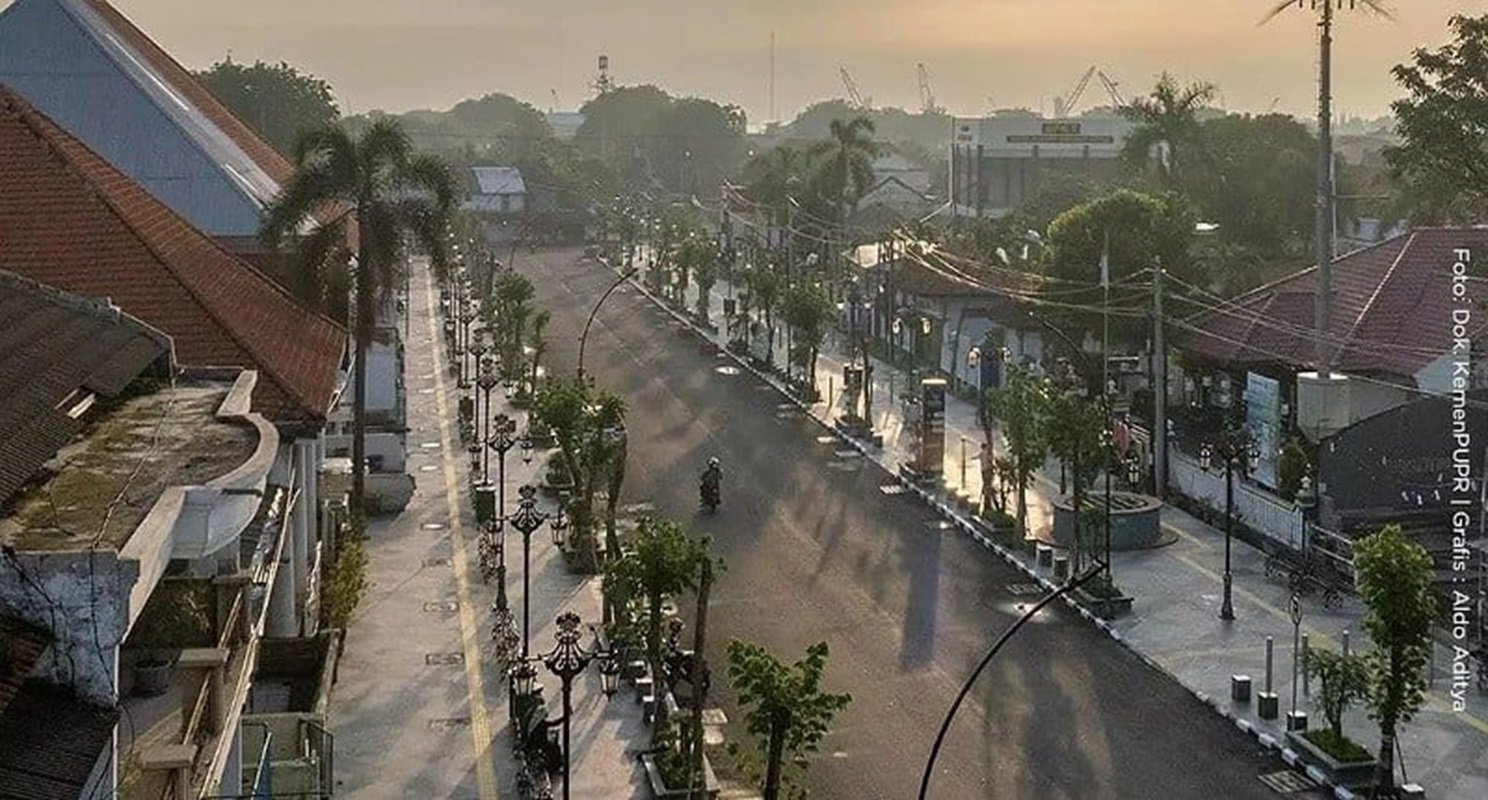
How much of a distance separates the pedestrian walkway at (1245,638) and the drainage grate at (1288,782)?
1074mm

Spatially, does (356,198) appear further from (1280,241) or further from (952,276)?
(1280,241)

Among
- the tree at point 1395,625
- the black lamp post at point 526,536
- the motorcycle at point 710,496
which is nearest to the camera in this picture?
the tree at point 1395,625

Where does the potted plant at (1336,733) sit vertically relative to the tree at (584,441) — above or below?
below

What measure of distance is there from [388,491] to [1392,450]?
23486mm

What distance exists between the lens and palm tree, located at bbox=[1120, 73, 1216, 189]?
81.4 meters

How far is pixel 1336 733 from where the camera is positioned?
25531mm

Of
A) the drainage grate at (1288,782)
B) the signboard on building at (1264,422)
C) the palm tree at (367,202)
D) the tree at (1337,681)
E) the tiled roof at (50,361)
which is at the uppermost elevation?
the palm tree at (367,202)

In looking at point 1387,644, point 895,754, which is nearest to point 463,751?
point 895,754

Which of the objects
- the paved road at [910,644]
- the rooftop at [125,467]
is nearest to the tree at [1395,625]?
the paved road at [910,644]

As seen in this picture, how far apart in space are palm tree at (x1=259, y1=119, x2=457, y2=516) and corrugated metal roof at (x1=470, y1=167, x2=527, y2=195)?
120898 millimetres

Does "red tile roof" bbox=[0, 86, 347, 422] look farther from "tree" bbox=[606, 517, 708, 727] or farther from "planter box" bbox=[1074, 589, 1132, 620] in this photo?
"planter box" bbox=[1074, 589, 1132, 620]

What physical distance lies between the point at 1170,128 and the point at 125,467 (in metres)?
69.0

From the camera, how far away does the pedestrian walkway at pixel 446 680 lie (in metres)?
25.7

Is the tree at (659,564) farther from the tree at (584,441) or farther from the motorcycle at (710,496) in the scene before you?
the motorcycle at (710,496)
